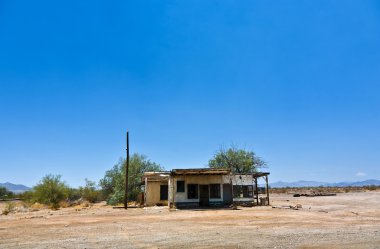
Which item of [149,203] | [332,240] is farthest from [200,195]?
[332,240]

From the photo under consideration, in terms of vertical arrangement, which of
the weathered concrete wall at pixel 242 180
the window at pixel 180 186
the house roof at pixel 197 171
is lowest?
the window at pixel 180 186

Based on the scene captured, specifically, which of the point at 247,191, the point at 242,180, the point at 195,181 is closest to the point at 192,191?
the point at 195,181

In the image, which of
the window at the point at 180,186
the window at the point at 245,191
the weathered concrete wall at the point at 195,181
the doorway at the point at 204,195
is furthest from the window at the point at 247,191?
the window at the point at 180,186

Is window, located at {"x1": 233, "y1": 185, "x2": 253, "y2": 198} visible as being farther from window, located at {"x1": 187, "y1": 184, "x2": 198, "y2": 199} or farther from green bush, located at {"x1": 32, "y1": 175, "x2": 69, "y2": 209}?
green bush, located at {"x1": 32, "y1": 175, "x2": 69, "y2": 209}

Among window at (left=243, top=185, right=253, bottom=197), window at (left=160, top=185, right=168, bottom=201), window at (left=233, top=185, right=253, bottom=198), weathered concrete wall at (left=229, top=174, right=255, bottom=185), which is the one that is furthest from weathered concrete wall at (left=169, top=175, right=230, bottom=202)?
window at (left=160, top=185, right=168, bottom=201)

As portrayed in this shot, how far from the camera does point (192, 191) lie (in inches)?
1240

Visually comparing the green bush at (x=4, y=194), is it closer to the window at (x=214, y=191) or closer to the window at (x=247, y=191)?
the window at (x=214, y=191)

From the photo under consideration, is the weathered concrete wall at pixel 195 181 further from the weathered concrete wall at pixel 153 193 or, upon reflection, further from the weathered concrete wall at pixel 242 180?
the weathered concrete wall at pixel 153 193

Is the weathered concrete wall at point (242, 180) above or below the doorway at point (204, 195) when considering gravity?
above

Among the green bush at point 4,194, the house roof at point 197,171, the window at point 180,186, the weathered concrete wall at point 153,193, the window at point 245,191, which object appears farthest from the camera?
the green bush at point 4,194

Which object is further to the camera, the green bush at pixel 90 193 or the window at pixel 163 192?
the green bush at pixel 90 193

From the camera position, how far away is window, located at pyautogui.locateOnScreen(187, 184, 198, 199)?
31398 mm

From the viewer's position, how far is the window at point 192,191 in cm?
3140

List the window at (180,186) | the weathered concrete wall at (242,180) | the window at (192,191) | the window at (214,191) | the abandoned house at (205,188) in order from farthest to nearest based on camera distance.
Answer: the weathered concrete wall at (242,180)
the window at (214,191)
the window at (192,191)
the window at (180,186)
the abandoned house at (205,188)
